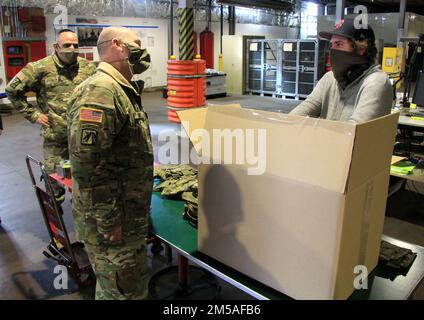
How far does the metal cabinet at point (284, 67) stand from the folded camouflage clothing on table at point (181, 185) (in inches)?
345

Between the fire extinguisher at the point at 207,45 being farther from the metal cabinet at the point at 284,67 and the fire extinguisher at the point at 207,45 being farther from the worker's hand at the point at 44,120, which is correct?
the worker's hand at the point at 44,120

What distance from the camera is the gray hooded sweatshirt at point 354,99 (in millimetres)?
1653

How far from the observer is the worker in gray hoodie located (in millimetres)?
1680

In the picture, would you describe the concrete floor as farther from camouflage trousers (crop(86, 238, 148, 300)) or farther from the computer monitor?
the computer monitor

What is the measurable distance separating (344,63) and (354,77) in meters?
0.08

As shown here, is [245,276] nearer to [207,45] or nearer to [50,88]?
[50,88]

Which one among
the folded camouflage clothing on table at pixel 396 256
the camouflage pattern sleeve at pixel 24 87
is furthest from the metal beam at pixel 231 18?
the folded camouflage clothing on table at pixel 396 256

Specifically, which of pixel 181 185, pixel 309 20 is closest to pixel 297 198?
pixel 181 185

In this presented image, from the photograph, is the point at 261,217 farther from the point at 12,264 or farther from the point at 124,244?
the point at 12,264

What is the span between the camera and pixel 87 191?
1633 millimetres

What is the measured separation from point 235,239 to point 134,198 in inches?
21.4

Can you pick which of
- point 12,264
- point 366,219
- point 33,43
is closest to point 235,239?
point 366,219

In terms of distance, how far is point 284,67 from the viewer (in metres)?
11.2
